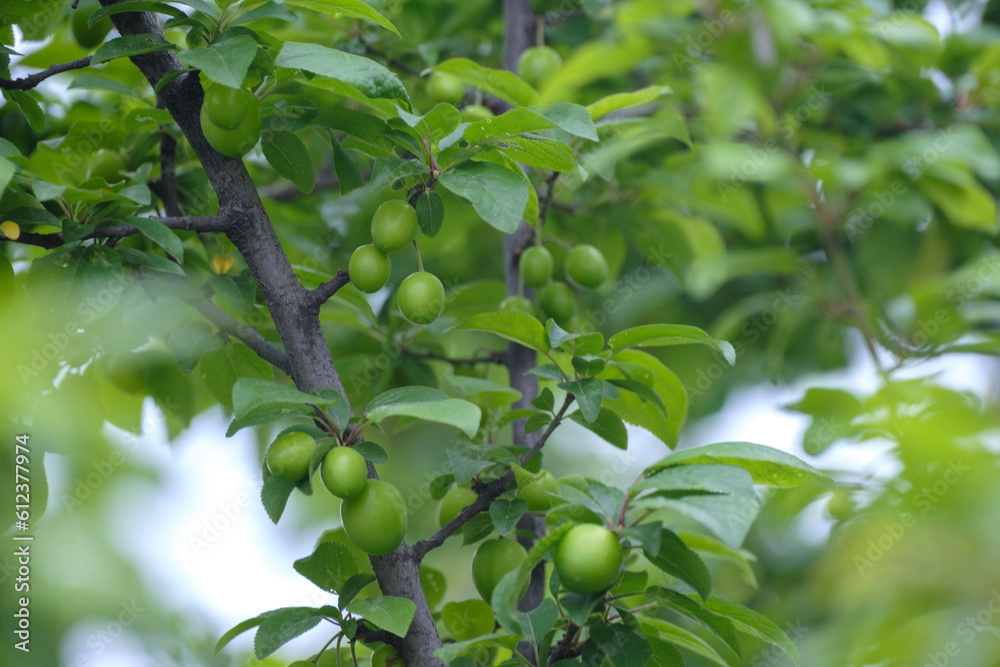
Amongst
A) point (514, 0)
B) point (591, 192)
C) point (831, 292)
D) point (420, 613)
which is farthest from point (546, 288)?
point (831, 292)

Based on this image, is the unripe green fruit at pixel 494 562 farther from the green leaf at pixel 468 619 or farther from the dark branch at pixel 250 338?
the dark branch at pixel 250 338

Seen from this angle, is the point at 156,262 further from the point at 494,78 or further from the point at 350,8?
the point at 494,78

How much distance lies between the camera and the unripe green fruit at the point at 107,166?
2.93 ft

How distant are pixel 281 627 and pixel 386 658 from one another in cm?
10

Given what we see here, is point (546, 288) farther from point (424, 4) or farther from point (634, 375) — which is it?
point (424, 4)

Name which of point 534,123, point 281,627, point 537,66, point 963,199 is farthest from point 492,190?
point 963,199

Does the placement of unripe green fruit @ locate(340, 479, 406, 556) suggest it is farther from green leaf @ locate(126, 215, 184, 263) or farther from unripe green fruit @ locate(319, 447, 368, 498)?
green leaf @ locate(126, 215, 184, 263)

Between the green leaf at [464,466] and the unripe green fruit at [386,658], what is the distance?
153 millimetres

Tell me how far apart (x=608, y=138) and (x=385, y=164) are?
0.66m

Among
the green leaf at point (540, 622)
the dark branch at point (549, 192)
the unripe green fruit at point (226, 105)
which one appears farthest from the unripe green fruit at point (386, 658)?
the dark branch at point (549, 192)

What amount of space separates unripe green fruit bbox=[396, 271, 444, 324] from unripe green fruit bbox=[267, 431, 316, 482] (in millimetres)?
137

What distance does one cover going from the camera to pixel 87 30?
84cm

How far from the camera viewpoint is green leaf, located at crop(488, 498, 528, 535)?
661 millimetres

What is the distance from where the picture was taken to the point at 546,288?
0.99m
